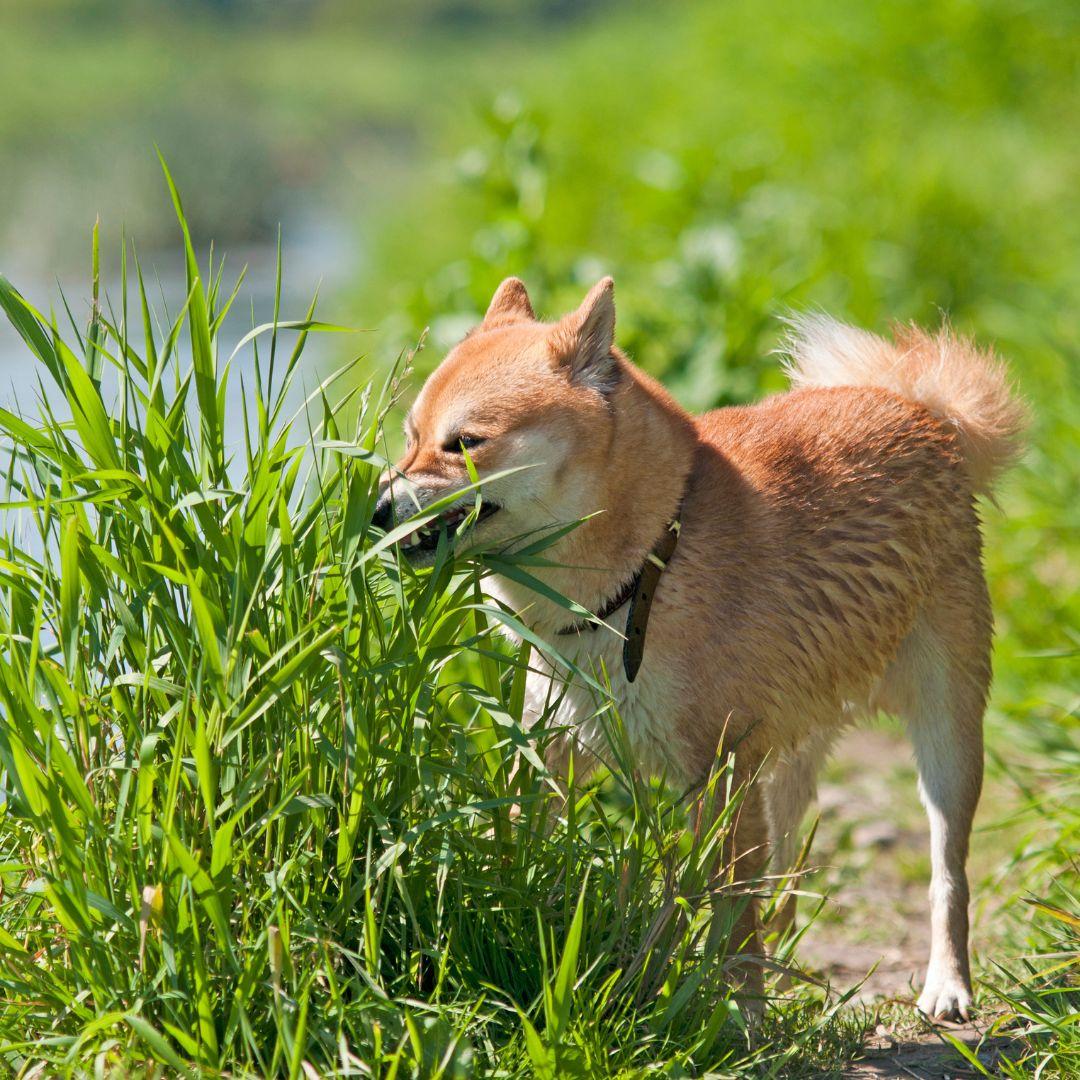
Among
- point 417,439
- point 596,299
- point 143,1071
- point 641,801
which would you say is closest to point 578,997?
point 641,801

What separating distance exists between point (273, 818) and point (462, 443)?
98 centimetres

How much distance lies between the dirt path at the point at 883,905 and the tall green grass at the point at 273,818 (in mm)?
315

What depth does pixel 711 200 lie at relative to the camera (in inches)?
328

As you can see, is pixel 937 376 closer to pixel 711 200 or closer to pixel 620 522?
pixel 620 522

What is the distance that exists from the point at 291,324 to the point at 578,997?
135cm

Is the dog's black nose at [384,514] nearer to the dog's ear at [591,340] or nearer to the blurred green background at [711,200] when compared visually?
the dog's ear at [591,340]

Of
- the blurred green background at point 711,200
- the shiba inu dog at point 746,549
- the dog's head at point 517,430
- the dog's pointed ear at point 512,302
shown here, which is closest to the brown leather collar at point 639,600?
the shiba inu dog at point 746,549

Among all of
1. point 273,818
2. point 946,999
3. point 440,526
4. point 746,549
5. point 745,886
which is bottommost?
point 946,999

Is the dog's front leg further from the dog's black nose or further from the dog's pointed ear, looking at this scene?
the dog's pointed ear

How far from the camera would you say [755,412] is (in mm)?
3717

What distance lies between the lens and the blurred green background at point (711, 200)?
572cm

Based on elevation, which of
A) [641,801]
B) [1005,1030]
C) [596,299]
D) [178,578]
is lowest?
[1005,1030]

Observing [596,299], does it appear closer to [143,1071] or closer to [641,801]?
[641,801]

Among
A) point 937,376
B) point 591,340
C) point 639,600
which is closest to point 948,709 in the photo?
point 937,376
